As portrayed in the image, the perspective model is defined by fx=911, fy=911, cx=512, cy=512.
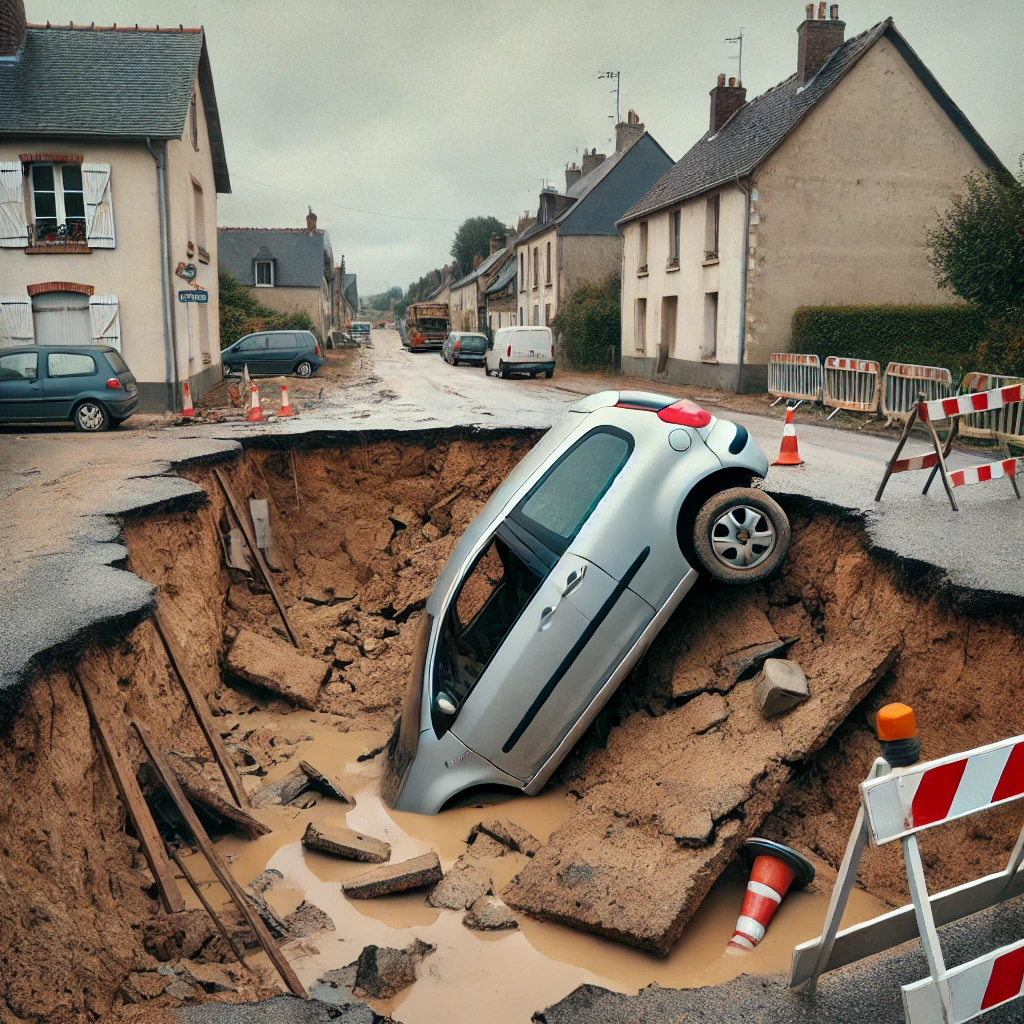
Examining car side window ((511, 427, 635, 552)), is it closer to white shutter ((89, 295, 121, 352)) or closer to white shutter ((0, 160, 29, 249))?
white shutter ((89, 295, 121, 352))

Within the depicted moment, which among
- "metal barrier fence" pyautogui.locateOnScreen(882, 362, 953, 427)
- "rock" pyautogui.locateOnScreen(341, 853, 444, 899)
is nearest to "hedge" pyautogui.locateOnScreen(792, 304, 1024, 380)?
"metal barrier fence" pyautogui.locateOnScreen(882, 362, 953, 427)

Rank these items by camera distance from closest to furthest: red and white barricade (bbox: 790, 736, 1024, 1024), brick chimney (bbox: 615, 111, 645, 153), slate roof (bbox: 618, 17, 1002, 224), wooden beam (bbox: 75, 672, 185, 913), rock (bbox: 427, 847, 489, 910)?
red and white barricade (bbox: 790, 736, 1024, 1024)
wooden beam (bbox: 75, 672, 185, 913)
rock (bbox: 427, 847, 489, 910)
slate roof (bbox: 618, 17, 1002, 224)
brick chimney (bbox: 615, 111, 645, 153)

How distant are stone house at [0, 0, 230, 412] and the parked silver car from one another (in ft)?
45.4

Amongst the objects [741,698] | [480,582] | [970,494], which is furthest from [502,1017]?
[970,494]

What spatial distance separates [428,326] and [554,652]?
44.4 meters

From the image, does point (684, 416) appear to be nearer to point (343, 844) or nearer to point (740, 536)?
point (740, 536)

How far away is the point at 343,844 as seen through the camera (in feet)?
18.1

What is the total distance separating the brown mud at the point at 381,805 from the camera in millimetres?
3631

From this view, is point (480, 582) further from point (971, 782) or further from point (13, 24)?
point (13, 24)

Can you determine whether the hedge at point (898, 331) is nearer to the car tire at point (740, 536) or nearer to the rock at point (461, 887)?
the car tire at point (740, 536)

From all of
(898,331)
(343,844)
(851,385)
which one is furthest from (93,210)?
(898,331)

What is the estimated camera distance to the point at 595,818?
526cm

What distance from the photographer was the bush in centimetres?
3359

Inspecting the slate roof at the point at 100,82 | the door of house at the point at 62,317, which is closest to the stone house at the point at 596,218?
the slate roof at the point at 100,82
